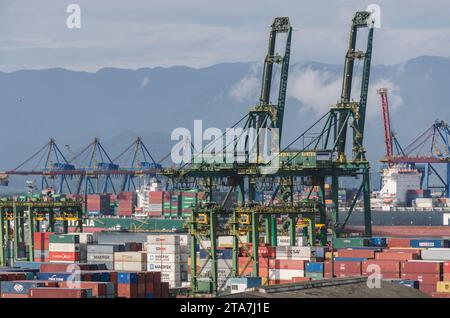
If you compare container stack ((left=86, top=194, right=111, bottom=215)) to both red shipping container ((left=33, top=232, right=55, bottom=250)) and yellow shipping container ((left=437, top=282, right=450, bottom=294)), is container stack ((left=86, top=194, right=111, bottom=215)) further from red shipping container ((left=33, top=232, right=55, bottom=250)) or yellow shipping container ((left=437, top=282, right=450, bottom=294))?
yellow shipping container ((left=437, top=282, right=450, bottom=294))

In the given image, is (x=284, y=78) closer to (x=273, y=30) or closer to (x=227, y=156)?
(x=273, y=30)

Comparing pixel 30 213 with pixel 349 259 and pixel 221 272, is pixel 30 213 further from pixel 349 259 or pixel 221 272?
pixel 349 259

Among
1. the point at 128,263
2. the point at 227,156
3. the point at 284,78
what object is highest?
the point at 284,78

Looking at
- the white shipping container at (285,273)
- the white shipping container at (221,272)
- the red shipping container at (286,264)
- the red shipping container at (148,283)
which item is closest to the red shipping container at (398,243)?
the white shipping container at (221,272)

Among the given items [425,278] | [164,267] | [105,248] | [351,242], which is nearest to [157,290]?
[164,267]

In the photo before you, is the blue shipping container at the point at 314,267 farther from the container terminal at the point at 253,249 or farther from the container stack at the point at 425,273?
the container stack at the point at 425,273

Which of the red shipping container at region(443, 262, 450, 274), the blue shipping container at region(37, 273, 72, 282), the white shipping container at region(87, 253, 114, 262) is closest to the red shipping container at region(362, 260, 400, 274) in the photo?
the red shipping container at region(443, 262, 450, 274)
